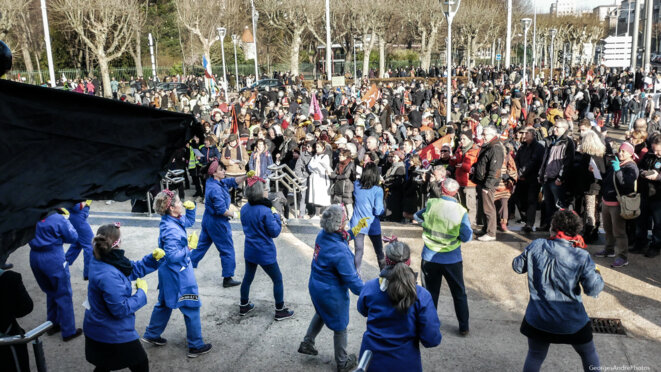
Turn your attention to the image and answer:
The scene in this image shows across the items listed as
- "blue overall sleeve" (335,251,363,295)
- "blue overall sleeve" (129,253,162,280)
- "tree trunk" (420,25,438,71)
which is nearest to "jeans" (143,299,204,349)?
"blue overall sleeve" (129,253,162,280)

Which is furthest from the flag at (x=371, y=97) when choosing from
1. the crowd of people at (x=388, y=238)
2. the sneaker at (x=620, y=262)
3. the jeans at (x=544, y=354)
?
the jeans at (x=544, y=354)

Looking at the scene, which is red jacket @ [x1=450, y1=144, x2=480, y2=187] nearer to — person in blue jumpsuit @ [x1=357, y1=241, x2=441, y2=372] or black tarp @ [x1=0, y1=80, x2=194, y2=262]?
person in blue jumpsuit @ [x1=357, y1=241, x2=441, y2=372]

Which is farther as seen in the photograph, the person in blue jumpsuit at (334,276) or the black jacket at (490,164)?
the black jacket at (490,164)

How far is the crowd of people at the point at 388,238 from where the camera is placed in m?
4.43

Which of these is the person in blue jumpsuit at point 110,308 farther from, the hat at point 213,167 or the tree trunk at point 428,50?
the tree trunk at point 428,50

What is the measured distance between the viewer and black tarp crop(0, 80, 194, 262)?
2.29 metres

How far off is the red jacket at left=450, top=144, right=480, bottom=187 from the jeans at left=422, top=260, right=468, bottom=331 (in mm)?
3610

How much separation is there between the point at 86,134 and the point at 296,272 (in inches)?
226

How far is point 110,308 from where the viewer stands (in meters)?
4.52

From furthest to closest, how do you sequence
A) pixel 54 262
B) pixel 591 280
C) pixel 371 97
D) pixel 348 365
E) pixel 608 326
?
1. pixel 371 97
2. pixel 608 326
3. pixel 54 262
4. pixel 348 365
5. pixel 591 280

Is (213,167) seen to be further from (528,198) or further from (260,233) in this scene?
(528,198)

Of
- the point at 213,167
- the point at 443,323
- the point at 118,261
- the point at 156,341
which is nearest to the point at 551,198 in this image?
the point at 443,323

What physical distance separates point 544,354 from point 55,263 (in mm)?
4767

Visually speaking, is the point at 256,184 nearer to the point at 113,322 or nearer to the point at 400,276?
the point at 113,322
